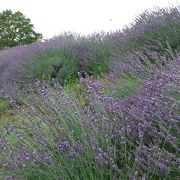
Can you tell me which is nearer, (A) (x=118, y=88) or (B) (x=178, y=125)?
(B) (x=178, y=125)

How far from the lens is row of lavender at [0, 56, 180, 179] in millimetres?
1976

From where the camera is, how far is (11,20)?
69.5ft

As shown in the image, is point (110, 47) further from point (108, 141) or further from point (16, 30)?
point (16, 30)

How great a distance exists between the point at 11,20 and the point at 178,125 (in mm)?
19991

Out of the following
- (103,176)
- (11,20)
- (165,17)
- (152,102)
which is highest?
(11,20)

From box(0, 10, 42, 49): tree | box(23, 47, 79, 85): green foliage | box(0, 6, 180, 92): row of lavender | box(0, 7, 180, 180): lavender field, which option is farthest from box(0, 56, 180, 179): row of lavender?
box(0, 10, 42, 49): tree

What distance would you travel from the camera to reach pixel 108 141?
228cm

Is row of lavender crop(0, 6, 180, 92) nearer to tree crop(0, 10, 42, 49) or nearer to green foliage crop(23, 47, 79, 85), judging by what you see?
green foliage crop(23, 47, 79, 85)

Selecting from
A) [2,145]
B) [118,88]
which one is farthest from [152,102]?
[118,88]

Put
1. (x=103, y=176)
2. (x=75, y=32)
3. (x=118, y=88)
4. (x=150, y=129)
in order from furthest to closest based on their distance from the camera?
(x=75, y=32) → (x=118, y=88) → (x=150, y=129) → (x=103, y=176)

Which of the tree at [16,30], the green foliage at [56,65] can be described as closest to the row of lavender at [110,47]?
the green foliage at [56,65]

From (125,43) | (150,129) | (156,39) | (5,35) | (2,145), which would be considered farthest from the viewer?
(5,35)

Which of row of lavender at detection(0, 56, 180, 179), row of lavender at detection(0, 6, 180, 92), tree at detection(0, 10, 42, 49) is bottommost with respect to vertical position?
row of lavender at detection(0, 56, 180, 179)

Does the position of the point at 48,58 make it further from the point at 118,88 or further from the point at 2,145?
the point at 2,145
